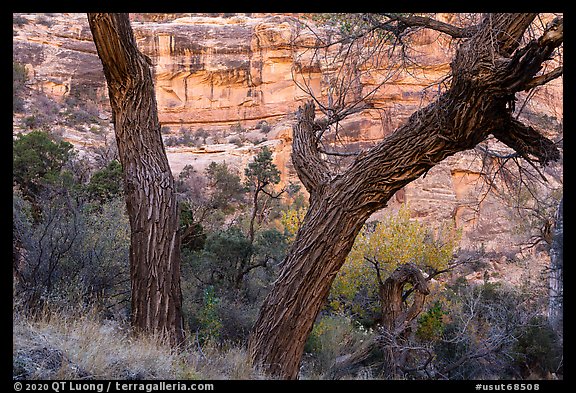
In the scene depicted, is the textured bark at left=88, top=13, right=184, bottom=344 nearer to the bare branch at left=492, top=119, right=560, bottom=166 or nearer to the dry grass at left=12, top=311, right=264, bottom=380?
the dry grass at left=12, top=311, right=264, bottom=380

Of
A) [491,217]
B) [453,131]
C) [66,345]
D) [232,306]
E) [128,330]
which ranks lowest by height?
[491,217]

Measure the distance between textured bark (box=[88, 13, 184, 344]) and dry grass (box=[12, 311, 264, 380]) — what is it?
33cm

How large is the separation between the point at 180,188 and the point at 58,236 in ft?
47.3

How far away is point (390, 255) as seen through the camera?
1202 centimetres

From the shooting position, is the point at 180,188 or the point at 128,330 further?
the point at 180,188

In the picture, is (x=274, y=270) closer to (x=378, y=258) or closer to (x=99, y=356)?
(x=378, y=258)

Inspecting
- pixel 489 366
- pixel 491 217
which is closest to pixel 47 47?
pixel 491 217

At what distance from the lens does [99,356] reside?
3398mm

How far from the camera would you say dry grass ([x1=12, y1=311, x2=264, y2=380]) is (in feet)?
10.6

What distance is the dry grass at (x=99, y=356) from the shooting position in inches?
127

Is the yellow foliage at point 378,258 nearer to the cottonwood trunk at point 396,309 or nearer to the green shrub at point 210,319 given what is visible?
the cottonwood trunk at point 396,309

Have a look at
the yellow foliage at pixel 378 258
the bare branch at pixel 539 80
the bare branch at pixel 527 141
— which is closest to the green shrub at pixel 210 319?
the yellow foliage at pixel 378 258

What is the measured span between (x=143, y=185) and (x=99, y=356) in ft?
5.28
